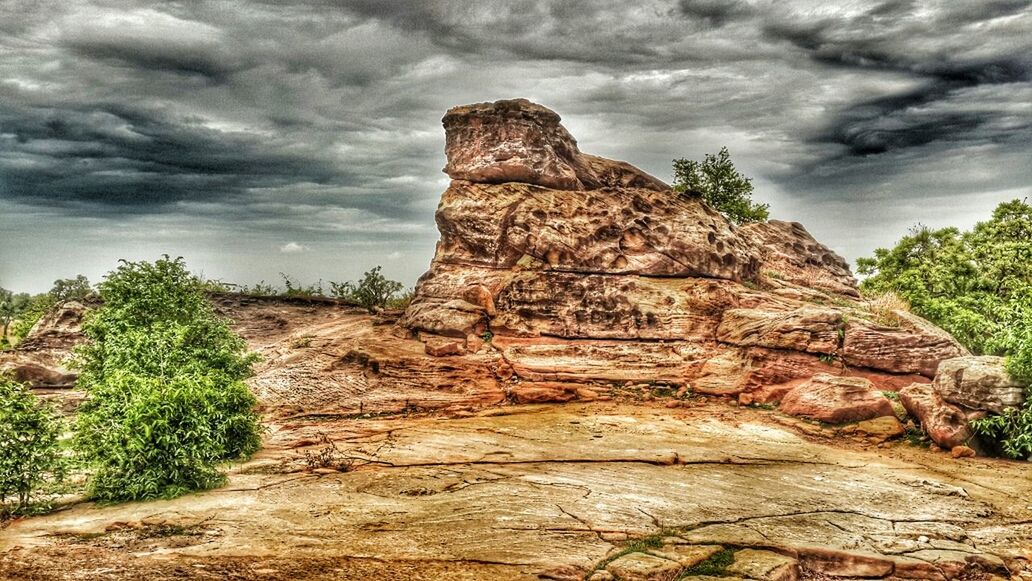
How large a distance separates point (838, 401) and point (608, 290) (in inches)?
348

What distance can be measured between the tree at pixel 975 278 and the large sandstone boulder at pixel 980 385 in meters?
0.46

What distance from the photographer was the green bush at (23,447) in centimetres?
1191

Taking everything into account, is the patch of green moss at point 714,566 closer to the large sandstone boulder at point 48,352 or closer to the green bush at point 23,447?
the green bush at point 23,447

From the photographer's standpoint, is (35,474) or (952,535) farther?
(35,474)

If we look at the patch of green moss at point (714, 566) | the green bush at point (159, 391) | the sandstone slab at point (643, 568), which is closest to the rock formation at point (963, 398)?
the patch of green moss at point (714, 566)

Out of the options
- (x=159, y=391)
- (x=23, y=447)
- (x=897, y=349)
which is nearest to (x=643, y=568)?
(x=159, y=391)

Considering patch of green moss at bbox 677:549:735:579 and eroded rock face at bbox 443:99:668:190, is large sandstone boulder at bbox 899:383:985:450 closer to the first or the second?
patch of green moss at bbox 677:549:735:579

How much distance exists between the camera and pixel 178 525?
1091 centimetres

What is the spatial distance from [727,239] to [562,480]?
1712cm

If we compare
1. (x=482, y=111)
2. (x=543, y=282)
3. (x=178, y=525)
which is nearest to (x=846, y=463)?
(x=543, y=282)

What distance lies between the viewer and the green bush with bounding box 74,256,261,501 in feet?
41.8

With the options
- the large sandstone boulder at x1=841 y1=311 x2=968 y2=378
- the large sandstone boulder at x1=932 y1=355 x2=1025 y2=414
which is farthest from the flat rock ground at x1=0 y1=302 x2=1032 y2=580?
the large sandstone boulder at x1=841 y1=311 x2=968 y2=378

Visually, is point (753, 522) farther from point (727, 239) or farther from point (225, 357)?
point (727, 239)

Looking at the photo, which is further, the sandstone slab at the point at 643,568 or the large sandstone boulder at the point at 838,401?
the large sandstone boulder at the point at 838,401
